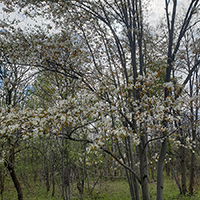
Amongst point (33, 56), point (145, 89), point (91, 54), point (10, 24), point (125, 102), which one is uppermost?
point (10, 24)

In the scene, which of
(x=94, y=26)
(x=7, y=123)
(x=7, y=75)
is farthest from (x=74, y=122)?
(x=7, y=75)

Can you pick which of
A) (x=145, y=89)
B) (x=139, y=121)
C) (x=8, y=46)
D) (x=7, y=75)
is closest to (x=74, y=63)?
(x=8, y=46)

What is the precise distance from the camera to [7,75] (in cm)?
647

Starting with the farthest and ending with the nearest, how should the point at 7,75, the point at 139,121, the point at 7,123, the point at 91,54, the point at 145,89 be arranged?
the point at 7,75
the point at 91,54
the point at 145,89
the point at 139,121
the point at 7,123

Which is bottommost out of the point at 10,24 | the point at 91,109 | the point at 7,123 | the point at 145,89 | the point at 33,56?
the point at 7,123

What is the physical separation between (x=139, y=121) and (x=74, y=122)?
4.36ft

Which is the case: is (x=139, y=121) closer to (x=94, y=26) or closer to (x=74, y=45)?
(x=74, y=45)

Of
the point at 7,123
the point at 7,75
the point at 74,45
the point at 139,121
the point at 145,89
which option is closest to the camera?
the point at 7,123

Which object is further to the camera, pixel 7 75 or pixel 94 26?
pixel 7 75

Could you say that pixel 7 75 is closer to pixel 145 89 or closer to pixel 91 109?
pixel 91 109

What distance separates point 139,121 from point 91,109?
40.8 inches

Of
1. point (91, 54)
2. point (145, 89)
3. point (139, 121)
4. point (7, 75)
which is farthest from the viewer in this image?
point (7, 75)

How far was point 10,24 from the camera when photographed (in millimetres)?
4117

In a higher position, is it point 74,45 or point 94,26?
point 94,26
